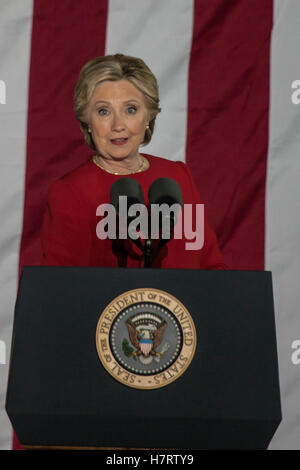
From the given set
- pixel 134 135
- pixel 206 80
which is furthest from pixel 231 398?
pixel 206 80

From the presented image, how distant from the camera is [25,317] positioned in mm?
1305

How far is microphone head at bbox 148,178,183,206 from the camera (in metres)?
1.36

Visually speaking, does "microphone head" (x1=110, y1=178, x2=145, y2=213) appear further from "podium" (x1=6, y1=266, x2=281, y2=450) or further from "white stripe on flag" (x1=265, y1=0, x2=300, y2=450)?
"white stripe on flag" (x1=265, y1=0, x2=300, y2=450)

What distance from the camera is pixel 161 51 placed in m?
2.29

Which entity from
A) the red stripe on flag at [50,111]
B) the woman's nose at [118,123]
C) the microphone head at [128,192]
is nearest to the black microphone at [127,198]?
the microphone head at [128,192]

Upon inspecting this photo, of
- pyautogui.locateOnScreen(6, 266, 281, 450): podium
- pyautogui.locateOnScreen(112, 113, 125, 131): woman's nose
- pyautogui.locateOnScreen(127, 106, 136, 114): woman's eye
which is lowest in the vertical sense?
pyautogui.locateOnScreen(6, 266, 281, 450): podium

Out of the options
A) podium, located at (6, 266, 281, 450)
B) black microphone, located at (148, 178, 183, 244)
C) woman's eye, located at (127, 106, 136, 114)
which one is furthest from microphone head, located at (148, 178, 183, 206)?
woman's eye, located at (127, 106, 136, 114)

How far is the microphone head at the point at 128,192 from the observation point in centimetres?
136

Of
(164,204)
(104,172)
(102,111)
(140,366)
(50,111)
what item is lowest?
(140,366)

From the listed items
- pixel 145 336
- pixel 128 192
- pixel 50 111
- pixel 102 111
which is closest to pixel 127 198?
pixel 128 192

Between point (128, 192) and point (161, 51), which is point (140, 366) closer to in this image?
point (128, 192)

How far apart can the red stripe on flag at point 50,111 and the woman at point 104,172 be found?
0.56 meters

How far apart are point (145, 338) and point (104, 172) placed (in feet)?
1.64

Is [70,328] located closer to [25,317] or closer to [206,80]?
[25,317]
